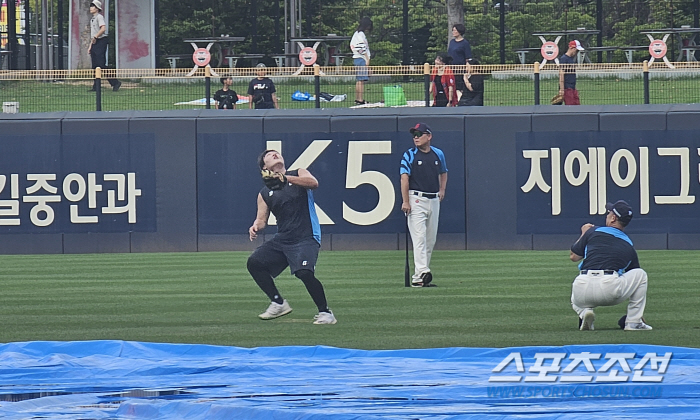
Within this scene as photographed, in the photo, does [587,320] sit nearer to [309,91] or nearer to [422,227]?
[422,227]

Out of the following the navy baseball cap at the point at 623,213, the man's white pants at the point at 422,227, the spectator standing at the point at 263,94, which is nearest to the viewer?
the navy baseball cap at the point at 623,213

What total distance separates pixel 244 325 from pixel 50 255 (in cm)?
1112

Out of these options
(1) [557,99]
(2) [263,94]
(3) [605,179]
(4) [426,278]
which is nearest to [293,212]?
(4) [426,278]

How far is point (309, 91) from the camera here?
22.6 metres

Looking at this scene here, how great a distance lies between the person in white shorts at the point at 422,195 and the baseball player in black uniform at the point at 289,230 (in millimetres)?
3454

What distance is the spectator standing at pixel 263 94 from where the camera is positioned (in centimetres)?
2300

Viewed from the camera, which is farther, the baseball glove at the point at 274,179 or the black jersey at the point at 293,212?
the black jersey at the point at 293,212

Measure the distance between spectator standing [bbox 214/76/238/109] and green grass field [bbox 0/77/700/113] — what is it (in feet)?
0.47

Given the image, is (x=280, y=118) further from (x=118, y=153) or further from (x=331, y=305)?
(x=331, y=305)

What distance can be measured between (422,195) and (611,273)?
4.88 m

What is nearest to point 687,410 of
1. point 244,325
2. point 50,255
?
point 244,325

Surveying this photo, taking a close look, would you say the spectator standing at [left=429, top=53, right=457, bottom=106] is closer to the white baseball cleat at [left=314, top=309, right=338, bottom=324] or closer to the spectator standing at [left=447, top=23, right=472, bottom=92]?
the spectator standing at [left=447, top=23, right=472, bottom=92]

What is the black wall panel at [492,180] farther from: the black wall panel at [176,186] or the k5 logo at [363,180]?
the black wall panel at [176,186]

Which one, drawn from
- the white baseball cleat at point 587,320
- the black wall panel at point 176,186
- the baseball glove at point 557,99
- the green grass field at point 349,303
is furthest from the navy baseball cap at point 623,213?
the black wall panel at point 176,186
